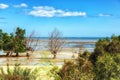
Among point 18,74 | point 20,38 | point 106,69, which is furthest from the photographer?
point 20,38

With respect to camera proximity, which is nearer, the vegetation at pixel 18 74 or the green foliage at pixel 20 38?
the vegetation at pixel 18 74

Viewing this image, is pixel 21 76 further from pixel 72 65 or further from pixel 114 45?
pixel 114 45

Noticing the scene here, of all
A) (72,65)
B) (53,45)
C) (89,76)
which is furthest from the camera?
(53,45)

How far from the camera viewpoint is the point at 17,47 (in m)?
45.7

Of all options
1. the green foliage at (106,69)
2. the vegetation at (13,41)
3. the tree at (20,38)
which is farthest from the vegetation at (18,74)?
the tree at (20,38)

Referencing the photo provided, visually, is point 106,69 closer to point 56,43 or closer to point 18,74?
point 18,74

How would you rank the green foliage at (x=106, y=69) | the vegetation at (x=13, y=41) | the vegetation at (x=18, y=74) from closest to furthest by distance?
the vegetation at (x=18, y=74) < the green foliage at (x=106, y=69) < the vegetation at (x=13, y=41)

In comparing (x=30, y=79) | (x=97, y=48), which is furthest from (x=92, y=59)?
(x=30, y=79)

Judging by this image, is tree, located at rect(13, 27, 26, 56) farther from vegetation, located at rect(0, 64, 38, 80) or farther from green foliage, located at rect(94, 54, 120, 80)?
vegetation, located at rect(0, 64, 38, 80)

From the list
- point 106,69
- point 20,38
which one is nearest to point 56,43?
point 20,38

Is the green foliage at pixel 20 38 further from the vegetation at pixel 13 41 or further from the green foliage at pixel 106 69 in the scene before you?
the green foliage at pixel 106 69

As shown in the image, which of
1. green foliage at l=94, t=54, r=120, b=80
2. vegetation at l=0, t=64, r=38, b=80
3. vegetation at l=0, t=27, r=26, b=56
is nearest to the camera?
vegetation at l=0, t=64, r=38, b=80

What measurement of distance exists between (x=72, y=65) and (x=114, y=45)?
6.10 ft

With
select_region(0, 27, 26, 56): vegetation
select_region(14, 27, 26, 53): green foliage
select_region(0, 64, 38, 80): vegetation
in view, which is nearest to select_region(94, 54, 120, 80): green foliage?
select_region(0, 64, 38, 80): vegetation
